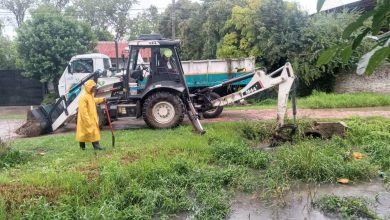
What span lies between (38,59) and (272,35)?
1157 cm

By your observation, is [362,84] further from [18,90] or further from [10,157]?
[18,90]

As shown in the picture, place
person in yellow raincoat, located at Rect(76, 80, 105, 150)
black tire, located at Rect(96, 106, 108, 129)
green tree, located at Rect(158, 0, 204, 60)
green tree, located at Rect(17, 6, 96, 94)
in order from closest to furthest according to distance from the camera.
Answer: person in yellow raincoat, located at Rect(76, 80, 105, 150)
black tire, located at Rect(96, 106, 108, 129)
green tree, located at Rect(17, 6, 96, 94)
green tree, located at Rect(158, 0, 204, 60)

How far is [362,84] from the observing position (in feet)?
58.9

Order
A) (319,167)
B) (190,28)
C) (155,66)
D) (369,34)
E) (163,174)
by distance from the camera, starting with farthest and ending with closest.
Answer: (190,28) < (155,66) < (319,167) < (163,174) < (369,34)

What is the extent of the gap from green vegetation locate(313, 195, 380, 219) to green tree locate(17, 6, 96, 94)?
17852mm

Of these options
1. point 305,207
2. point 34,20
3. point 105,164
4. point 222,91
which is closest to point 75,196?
point 105,164

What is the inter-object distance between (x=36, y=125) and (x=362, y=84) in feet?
44.2

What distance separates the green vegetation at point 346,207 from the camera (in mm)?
5246

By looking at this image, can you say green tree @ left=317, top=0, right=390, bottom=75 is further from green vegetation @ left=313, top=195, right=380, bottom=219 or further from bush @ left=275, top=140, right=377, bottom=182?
bush @ left=275, top=140, right=377, bottom=182

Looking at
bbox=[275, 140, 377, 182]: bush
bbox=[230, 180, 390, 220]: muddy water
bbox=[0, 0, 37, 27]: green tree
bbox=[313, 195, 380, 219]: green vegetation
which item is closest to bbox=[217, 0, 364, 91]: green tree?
bbox=[275, 140, 377, 182]: bush

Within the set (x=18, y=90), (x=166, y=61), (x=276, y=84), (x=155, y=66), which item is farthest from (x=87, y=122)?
(x=18, y=90)

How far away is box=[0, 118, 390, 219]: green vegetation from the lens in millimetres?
5391

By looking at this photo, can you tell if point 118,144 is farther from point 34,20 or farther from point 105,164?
point 34,20

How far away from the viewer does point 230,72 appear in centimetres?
1612
